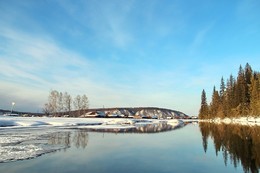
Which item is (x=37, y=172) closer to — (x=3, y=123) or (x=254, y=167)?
(x=254, y=167)

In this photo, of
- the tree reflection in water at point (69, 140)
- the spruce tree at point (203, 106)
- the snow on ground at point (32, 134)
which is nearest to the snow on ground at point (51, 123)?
the snow on ground at point (32, 134)

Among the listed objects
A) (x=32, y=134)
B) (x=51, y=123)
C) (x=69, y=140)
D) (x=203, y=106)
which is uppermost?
(x=203, y=106)

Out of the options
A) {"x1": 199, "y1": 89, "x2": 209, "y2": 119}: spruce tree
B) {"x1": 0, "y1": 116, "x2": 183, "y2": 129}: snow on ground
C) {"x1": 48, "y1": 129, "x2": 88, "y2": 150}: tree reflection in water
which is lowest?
{"x1": 48, "y1": 129, "x2": 88, "y2": 150}: tree reflection in water

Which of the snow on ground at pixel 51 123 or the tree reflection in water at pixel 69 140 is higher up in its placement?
the snow on ground at pixel 51 123

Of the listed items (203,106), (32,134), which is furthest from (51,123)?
(203,106)

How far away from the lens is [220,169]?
1352 cm

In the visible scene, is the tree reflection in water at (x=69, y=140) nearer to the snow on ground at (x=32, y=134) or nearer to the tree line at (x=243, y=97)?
the snow on ground at (x=32, y=134)

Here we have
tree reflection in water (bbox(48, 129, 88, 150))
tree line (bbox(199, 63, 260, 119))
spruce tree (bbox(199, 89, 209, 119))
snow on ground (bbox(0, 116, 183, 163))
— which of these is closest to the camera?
snow on ground (bbox(0, 116, 183, 163))

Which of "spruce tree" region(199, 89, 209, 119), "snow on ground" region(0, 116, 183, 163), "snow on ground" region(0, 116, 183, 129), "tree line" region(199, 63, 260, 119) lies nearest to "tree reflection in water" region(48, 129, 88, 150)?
"snow on ground" region(0, 116, 183, 163)

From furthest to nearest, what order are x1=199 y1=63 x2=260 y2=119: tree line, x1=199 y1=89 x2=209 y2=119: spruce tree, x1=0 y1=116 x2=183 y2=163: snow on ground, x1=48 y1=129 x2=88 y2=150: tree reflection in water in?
1. x1=199 y1=89 x2=209 y2=119: spruce tree
2. x1=199 y1=63 x2=260 y2=119: tree line
3. x1=48 y1=129 x2=88 y2=150: tree reflection in water
4. x1=0 y1=116 x2=183 y2=163: snow on ground

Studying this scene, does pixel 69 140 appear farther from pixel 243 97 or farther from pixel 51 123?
pixel 243 97

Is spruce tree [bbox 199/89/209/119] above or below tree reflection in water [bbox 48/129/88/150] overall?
above

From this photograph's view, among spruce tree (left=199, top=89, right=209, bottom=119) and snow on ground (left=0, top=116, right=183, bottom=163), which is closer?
snow on ground (left=0, top=116, right=183, bottom=163)

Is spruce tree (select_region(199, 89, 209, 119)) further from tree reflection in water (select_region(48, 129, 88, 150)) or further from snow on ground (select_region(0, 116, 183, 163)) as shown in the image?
tree reflection in water (select_region(48, 129, 88, 150))
